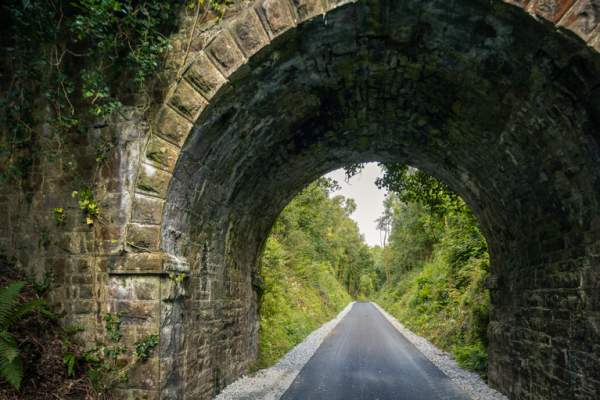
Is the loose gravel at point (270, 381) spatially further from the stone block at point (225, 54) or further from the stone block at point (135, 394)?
the stone block at point (225, 54)

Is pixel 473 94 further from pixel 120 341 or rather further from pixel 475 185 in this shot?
pixel 120 341

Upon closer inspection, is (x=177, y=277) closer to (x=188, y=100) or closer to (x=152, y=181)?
(x=152, y=181)

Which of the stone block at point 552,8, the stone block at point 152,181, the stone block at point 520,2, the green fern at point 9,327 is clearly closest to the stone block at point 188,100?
the stone block at point 152,181

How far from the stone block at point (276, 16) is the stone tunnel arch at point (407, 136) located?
16 mm

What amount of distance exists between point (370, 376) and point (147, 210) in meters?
6.38

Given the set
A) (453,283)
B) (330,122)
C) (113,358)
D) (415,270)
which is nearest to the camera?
(113,358)

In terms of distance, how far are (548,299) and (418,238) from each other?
92.6 feet

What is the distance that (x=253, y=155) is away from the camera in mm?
7332

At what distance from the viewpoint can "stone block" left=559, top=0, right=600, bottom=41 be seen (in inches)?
167

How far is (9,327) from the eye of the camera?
499 centimetres

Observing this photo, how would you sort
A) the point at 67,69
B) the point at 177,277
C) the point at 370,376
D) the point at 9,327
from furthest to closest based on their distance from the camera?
the point at 370,376, the point at 67,69, the point at 177,277, the point at 9,327

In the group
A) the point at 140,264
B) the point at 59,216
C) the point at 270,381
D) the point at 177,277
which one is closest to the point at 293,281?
the point at 270,381

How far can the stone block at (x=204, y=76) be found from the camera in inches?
207

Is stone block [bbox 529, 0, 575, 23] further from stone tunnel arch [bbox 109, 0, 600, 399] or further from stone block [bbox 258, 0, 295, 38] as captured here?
stone block [bbox 258, 0, 295, 38]
